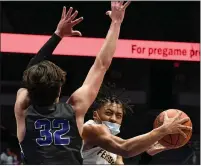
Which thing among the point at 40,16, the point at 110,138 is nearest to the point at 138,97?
the point at 40,16

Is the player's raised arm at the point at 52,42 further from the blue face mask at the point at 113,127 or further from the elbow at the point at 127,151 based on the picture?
the blue face mask at the point at 113,127

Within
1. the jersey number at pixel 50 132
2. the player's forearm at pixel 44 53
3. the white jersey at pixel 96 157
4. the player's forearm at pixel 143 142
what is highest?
the player's forearm at pixel 44 53

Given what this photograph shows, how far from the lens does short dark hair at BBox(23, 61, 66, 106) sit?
2.15m

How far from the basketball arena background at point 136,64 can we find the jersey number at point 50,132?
28.1 feet

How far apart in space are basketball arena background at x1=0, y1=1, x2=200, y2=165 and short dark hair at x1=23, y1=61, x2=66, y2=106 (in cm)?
854

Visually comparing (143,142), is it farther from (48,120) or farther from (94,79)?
(48,120)

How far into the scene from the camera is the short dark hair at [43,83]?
84.8 inches

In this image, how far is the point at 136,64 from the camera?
13.3 metres

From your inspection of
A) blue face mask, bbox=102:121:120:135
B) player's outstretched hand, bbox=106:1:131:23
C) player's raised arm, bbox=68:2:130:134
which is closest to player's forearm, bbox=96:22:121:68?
player's raised arm, bbox=68:2:130:134

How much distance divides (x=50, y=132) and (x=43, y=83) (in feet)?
0.83

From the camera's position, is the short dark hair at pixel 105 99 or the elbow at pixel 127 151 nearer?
the elbow at pixel 127 151

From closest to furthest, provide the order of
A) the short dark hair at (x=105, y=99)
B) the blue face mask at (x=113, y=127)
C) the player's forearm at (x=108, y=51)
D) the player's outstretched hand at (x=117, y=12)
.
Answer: the player's forearm at (x=108, y=51) → the player's outstretched hand at (x=117, y=12) → the blue face mask at (x=113, y=127) → the short dark hair at (x=105, y=99)

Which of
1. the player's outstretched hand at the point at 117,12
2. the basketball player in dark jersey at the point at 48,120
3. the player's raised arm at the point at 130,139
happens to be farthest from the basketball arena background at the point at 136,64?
the basketball player in dark jersey at the point at 48,120

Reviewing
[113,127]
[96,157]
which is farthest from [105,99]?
[96,157]
